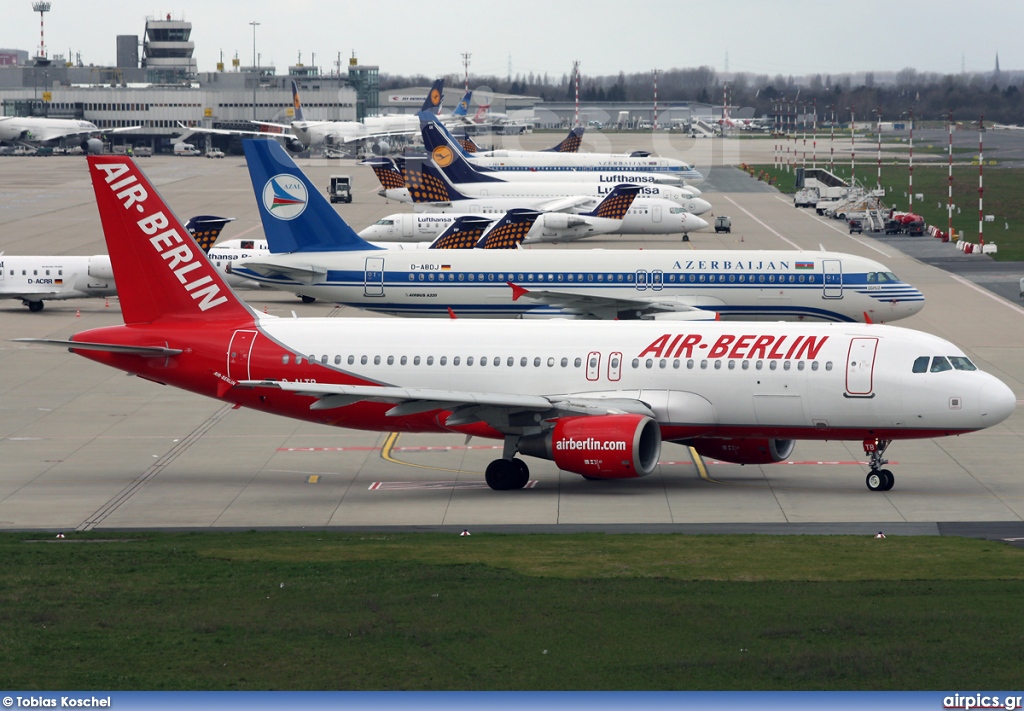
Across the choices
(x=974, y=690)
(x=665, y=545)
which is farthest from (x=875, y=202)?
(x=974, y=690)

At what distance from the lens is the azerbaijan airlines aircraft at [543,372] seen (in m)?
33.3

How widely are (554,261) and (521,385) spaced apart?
24171 millimetres

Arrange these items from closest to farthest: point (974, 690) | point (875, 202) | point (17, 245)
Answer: point (974, 690) → point (17, 245) → point (875, 202)

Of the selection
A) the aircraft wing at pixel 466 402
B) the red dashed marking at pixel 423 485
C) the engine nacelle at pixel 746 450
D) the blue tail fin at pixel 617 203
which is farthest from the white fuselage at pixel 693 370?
the blue tail fin at pixel 617 203

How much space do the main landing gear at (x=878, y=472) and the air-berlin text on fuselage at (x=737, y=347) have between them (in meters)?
2.86

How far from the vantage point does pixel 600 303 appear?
57094mm

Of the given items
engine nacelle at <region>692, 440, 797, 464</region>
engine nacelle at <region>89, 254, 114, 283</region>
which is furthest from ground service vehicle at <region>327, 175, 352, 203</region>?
engine nacelle at <region>692, 440, 797, 464</region>

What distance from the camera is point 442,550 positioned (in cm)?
2789

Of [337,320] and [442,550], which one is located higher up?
[337,320]

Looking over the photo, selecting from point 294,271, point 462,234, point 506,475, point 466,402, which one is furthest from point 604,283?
point 466,402

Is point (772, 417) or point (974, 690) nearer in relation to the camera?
point (974, 690)

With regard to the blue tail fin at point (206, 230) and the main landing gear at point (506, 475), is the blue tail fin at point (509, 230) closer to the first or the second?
the blue tail fin at point (206, 230)

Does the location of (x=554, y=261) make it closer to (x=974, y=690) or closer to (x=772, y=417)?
(x=772, y=417)

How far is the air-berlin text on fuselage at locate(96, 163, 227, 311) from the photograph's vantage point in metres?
36.2
